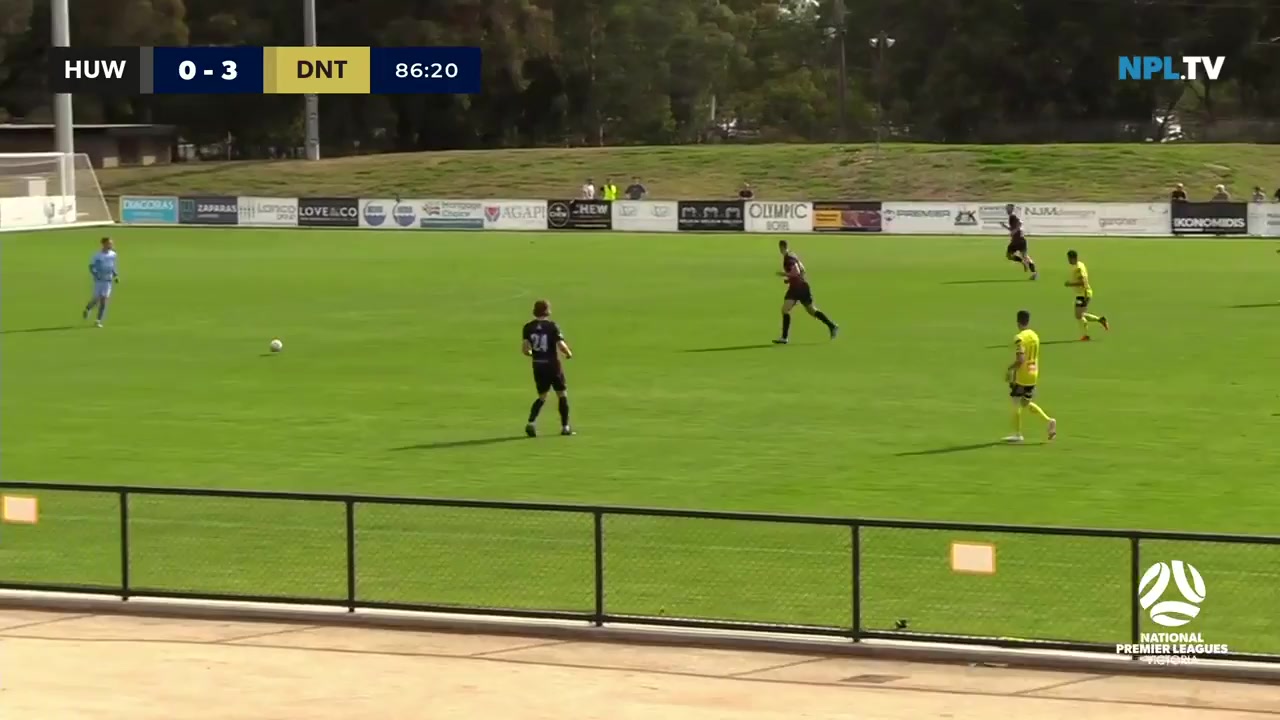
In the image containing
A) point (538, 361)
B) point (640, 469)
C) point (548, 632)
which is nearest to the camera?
point (548, 632)

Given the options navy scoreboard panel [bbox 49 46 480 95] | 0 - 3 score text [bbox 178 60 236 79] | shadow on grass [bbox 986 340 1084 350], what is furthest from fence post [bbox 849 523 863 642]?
0 - 3 score text [bbox 178 60 236 79]

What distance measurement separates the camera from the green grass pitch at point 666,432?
1530 centimetres

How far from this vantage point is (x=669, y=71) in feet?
395

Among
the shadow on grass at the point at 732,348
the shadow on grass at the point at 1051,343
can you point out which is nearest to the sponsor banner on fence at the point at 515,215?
the shadow on grass at the point at 732,348

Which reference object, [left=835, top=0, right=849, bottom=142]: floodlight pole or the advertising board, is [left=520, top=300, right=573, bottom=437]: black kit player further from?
[left=835, top=0, right=849, bottom=142]: floodlight pole

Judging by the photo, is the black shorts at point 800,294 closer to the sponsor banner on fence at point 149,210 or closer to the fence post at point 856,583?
the fence post at point 856,583

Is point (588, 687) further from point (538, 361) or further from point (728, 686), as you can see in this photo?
point (538, 361)

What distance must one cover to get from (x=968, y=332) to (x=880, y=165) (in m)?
49.9

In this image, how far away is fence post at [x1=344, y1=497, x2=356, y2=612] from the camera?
560 inches

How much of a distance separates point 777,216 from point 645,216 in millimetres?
4805

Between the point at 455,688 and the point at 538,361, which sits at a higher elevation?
the point at 538,361

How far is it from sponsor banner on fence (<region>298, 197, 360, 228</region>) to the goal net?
8.07 meters

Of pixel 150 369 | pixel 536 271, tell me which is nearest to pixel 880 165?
pixel 536 271

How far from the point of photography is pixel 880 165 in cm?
8375
